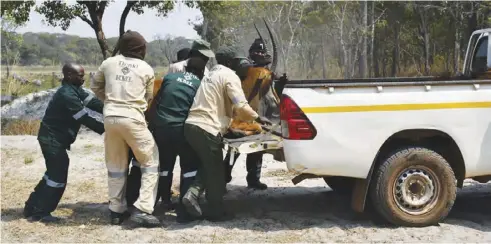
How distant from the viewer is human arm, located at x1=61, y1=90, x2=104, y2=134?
5875 mm

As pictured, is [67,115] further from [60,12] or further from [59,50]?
[59,50]

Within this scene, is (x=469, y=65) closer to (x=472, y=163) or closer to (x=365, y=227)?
(x=472, y=163)

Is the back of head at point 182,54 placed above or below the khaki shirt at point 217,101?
above

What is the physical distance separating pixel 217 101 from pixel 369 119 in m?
1.48

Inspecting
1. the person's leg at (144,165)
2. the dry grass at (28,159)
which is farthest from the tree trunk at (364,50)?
the person's leg at (144,165)

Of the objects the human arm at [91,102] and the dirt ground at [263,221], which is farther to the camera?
the human arm at [91,102]

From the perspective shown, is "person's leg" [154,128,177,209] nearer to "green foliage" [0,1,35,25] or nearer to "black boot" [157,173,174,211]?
"black boot" [157,173,174,211]

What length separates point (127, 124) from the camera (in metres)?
5.52

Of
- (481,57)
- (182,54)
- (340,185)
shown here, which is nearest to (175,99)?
(182,54)

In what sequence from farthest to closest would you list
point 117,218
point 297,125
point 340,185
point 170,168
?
1. point 340,185
2. point 170,168
3. point 117,218
4. point 297,125

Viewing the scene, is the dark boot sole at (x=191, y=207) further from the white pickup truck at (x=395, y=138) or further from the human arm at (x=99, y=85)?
the human arm at (x=99, y=85)

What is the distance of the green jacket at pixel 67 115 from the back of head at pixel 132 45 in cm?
65

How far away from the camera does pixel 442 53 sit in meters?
33.6

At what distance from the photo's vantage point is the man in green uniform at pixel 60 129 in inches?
Answer: 233
